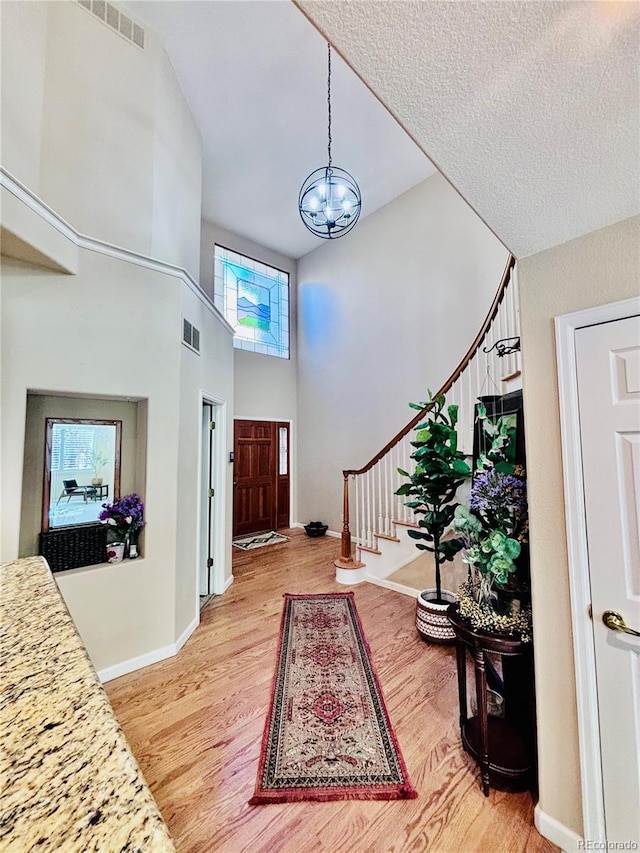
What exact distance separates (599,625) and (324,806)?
140 centimetres

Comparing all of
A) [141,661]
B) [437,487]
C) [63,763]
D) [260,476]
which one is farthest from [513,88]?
[260,476]

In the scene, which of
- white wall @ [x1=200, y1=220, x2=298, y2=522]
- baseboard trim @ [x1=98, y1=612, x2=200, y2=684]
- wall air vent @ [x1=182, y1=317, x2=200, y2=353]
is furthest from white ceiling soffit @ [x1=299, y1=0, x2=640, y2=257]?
white wall @ [x1=200, y1=220, x2=298, y2=522]

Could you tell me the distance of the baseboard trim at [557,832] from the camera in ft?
4.31

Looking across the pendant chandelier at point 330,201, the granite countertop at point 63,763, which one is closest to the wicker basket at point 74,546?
the granite countertop at point 63,763

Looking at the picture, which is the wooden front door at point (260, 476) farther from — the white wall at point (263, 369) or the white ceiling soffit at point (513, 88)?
the white ceiling soffit at point (513, 88)

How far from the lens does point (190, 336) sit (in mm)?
2965

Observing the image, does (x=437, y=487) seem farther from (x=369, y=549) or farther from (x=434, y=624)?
(x=369, y=549)

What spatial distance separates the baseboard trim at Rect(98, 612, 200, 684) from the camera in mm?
2364

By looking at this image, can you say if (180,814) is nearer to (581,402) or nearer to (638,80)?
(581,402)

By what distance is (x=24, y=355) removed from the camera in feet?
7.07

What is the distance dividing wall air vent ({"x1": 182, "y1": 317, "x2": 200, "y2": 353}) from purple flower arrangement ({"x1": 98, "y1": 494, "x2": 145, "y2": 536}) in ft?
4.28

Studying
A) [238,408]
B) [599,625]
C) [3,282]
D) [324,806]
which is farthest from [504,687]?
[238,408]

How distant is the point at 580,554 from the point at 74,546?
9.61 feet

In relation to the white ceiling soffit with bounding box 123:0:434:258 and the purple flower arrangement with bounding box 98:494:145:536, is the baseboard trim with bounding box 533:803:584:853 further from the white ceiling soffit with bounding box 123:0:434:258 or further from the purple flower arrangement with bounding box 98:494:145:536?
the white ceiling soffit with bounding box 123:0:434:258
